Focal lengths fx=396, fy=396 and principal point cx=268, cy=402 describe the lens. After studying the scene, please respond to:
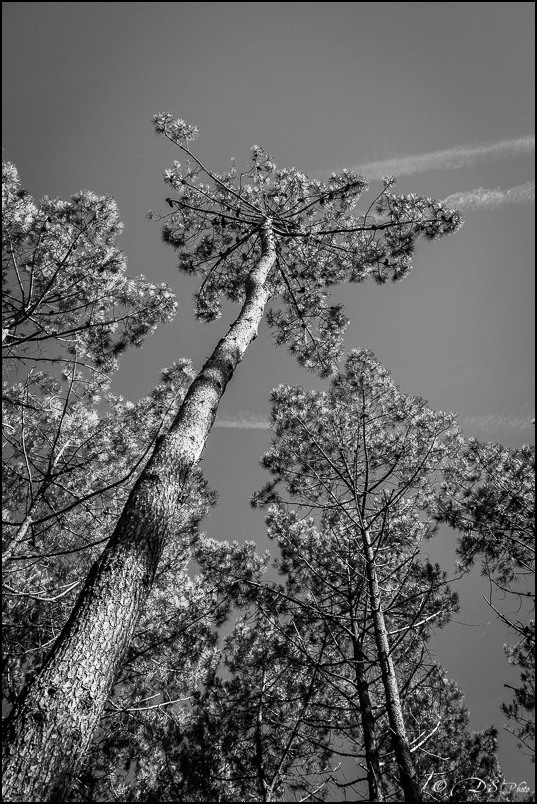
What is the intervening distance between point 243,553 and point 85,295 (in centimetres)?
474

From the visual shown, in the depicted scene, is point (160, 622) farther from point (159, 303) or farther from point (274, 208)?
point (274, 208)

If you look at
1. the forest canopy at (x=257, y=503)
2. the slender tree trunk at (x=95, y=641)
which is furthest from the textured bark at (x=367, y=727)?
the slender tree trunk at (x=95, y=641)

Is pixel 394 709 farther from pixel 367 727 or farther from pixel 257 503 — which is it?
pixel 257 503

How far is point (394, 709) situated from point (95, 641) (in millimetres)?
2407

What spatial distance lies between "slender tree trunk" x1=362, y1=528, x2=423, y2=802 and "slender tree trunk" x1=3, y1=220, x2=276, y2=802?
6.22 ft

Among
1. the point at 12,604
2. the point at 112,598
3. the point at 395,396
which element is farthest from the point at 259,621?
the point at 112,598

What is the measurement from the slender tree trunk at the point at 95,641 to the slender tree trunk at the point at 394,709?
1.90 meters

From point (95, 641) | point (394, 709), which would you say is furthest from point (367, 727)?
point (95, 641)

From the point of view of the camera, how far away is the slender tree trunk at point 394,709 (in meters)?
2.38

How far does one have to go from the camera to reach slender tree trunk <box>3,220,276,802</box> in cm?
157

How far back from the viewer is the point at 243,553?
266 inches

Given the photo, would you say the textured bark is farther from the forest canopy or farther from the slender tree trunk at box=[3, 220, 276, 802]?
the slender tree trunk at box=[3, 220, 276, 802]

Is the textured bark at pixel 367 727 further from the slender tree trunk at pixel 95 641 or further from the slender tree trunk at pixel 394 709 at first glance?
the slender tree trunk at pixel 95 641

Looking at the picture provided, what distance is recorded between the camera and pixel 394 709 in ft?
9.88
